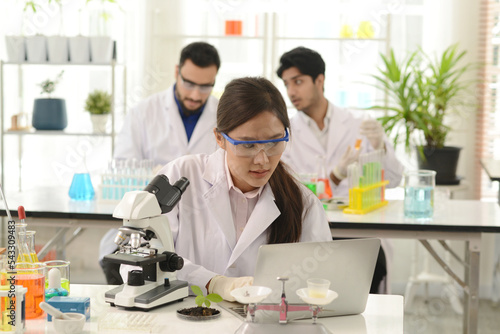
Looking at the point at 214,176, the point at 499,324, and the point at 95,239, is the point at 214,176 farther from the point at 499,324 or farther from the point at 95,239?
the point at 95,239

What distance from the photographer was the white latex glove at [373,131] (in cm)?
358

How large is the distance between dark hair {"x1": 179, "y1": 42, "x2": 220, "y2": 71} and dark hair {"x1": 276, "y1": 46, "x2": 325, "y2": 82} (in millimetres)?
399

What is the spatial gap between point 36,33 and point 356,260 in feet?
11.8

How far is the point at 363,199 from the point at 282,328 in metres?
1.71

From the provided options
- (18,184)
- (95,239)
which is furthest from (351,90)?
(18,184)

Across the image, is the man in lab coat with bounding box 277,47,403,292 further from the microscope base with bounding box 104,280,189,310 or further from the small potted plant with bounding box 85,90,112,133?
the microscope base with bounding box 104,280,189,310

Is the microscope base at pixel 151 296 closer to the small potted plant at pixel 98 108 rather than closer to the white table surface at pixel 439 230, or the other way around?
the white table surface at pixel 439 230

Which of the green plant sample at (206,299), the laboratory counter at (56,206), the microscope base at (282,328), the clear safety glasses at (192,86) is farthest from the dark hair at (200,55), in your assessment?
the microscope base at (282,328)

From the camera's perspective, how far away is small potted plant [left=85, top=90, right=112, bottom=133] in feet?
15.1

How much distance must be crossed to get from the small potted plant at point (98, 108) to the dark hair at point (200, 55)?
43.5 inches

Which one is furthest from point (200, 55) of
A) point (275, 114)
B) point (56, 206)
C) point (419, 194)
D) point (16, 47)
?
point (275, 114)

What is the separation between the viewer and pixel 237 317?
175 centimetres

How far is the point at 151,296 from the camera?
1760 millimetres

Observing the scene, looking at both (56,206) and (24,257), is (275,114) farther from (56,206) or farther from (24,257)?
(56,206)
